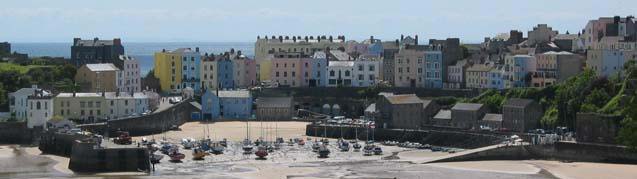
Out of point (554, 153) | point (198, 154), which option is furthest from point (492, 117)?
point (198, 154)

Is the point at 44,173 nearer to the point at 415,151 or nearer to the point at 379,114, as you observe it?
the point at 415,151

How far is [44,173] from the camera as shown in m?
61.7

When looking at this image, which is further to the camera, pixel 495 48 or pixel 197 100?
pixel 495 48

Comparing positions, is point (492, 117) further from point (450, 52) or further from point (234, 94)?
point (234, 94)

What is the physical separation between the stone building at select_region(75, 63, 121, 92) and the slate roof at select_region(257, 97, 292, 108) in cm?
912

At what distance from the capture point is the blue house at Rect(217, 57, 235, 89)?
102062 millimetres

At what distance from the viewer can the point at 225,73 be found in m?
103

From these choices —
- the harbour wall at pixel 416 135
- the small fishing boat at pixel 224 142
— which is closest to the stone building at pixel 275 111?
the harbour wall at pixel 416 135

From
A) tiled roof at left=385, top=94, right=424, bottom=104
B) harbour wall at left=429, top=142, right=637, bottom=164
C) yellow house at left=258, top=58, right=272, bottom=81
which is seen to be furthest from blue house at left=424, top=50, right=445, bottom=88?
harbour wall at left=429, top=142, right=637, bottom=164

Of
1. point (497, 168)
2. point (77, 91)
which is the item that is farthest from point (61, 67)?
point (497, 168)

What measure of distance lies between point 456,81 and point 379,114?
46.6 ft

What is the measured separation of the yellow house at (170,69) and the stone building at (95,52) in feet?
10.1

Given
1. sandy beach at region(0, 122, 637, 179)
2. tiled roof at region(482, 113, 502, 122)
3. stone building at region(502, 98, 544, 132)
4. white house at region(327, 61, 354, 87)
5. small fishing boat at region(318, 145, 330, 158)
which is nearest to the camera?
sandy beach at region(0, 122, 637, 179)

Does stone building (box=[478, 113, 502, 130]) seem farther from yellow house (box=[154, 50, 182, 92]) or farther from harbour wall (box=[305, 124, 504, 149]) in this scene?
yellow house (box=[154, 50, 182, 92])
